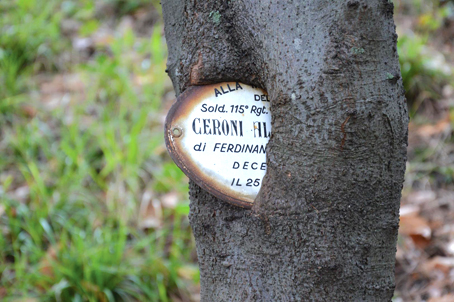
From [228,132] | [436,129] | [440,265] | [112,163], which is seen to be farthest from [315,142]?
[436,129]

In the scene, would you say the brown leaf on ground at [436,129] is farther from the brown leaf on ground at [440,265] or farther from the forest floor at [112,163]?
the brown leaf on ground at [440,265]

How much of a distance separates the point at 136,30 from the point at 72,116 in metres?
1.24

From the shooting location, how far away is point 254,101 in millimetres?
802

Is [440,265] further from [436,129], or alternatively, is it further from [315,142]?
[315,142]

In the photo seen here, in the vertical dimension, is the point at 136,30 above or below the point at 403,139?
above

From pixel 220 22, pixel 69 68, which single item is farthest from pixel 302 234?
pixel 69 68

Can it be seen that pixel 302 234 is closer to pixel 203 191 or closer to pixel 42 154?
pixel 203 191

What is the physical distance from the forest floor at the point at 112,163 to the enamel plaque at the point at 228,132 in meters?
1.20

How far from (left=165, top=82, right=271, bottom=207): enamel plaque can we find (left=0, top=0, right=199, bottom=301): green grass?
1.20 meters

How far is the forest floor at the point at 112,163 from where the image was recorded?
1.92m

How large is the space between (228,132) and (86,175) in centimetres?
183

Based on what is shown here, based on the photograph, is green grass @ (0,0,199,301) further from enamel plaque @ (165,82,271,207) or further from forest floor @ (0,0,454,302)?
enamel plaque @ (165,82,271,207)

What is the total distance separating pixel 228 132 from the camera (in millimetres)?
806

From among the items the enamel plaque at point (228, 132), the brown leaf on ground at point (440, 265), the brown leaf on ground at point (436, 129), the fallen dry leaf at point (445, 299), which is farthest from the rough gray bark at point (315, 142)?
the brown leaf on ground at point (436, 129)
